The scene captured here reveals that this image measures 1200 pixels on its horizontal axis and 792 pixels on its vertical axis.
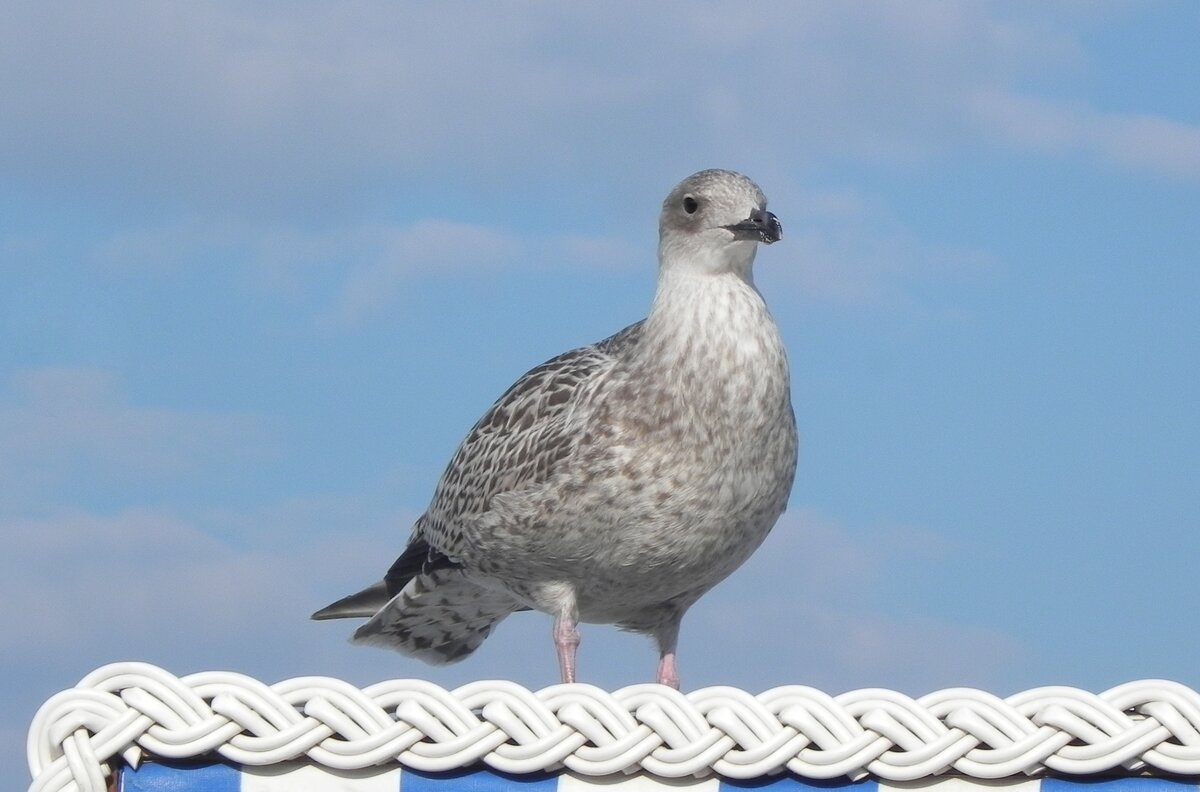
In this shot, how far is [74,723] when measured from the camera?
394cm

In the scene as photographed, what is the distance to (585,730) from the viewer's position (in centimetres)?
398

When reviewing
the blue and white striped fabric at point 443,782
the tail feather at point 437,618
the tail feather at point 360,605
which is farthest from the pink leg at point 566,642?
the blue and white striped fabric at point 443,782

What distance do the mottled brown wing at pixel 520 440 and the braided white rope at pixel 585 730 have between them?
264 cm

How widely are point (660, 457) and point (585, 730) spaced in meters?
2.45

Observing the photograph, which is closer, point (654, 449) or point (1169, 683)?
point (1169, 683)

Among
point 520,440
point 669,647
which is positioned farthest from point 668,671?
point 520,440

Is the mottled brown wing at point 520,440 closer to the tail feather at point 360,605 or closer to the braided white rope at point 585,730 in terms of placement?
the tail feather at point 360,605

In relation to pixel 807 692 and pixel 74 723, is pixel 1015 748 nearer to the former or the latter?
pixel 807 692

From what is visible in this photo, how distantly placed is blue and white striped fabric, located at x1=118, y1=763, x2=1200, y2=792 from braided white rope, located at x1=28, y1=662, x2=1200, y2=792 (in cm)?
4

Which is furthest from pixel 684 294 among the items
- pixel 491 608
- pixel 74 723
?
pixel 74 723

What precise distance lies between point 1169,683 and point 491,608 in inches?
174

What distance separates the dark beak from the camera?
6.50 metres

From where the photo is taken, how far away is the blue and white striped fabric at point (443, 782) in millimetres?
4012

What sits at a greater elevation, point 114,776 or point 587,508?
point 587,508
